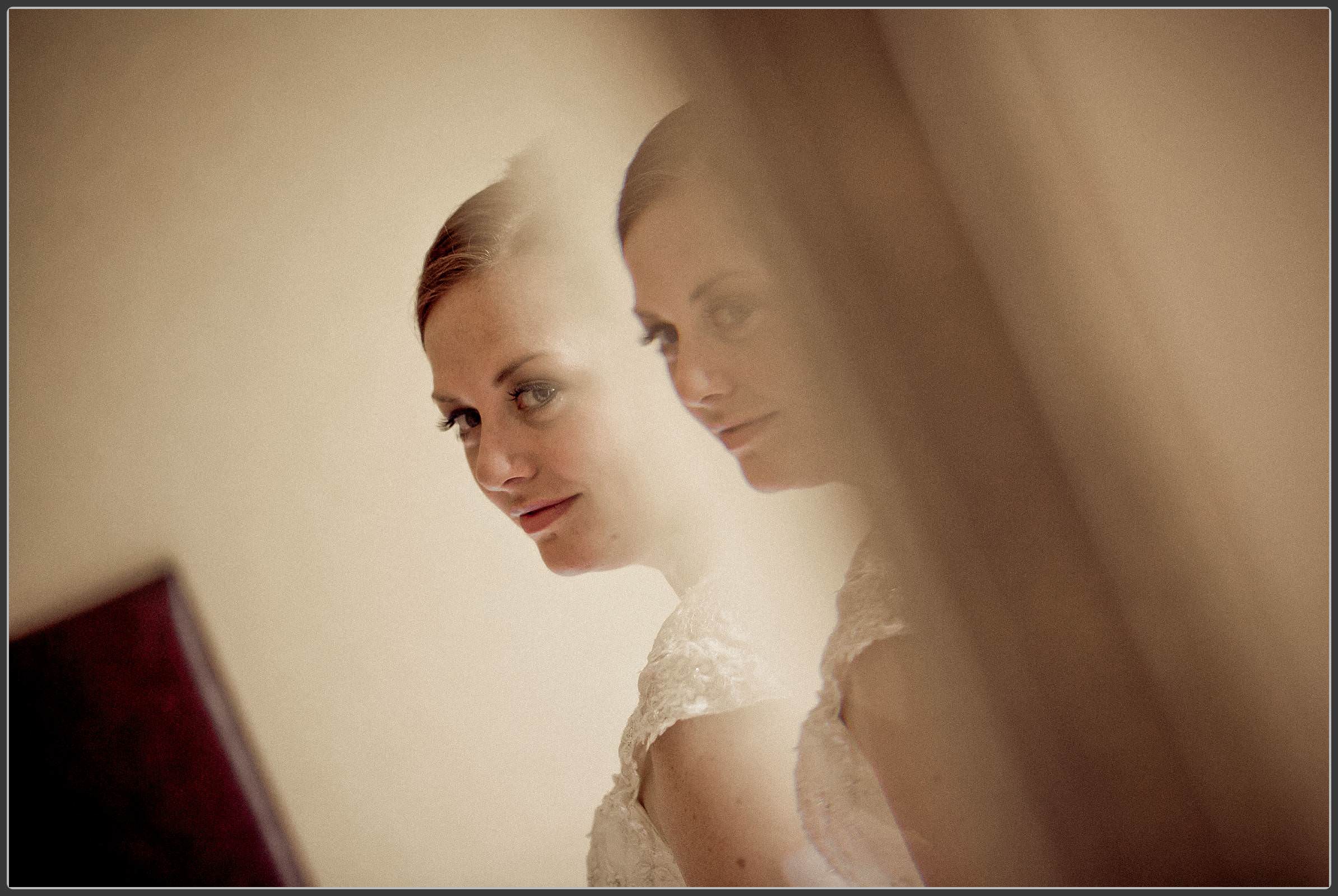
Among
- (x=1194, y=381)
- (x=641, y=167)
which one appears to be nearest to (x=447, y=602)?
(x=641, y=167)

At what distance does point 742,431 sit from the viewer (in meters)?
0.80

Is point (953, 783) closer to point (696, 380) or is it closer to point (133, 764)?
point (696, 380)

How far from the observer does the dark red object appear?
92 centimetres

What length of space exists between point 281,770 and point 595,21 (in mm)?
985

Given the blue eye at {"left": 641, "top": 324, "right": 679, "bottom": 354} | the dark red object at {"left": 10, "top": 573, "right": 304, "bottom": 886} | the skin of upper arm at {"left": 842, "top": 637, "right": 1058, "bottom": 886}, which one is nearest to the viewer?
the skin of upper arm at {"left": 842, "top": 637, "right": 1058, "bottom": 886}

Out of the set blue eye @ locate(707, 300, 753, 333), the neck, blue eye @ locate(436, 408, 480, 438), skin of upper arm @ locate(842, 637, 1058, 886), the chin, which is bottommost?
skin of upper arm @ locate(842, 637, 1058, 886)

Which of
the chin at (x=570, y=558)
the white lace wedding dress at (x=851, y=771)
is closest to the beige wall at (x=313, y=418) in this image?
Answer: the chin at (x=570, y=558)

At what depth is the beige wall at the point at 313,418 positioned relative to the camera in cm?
89

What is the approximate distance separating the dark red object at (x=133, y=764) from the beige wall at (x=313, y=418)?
38 mm

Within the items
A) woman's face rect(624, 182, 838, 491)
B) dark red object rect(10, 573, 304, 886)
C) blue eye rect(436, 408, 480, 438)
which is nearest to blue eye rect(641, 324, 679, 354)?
woman's face rect(624, 182, 838, 491)

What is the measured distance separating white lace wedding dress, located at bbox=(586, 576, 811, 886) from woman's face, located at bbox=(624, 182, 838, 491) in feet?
0.52

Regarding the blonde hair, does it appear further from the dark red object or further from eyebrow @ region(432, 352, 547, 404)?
the dark red object

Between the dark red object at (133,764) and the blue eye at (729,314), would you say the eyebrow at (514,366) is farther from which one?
the dark red object at (133,764)

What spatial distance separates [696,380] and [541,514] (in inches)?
9.7
